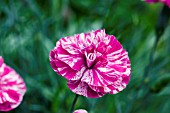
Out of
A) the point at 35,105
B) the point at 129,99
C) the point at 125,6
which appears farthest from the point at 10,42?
the point at 125,6

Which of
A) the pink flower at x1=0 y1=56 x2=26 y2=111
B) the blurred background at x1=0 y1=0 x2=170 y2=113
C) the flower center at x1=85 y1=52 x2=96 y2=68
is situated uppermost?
the flower center at x1=85 y1=52 x2=96 y2=68

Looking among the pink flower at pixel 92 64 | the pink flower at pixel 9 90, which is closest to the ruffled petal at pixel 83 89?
the pink flower at pixel 92 64

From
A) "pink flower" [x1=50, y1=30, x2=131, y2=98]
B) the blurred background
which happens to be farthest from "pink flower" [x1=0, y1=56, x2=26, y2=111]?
the blurred background

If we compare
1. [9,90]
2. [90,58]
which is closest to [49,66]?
[9,90]

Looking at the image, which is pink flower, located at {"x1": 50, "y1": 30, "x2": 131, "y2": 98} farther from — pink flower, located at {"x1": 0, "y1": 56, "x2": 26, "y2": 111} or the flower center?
pink flower, located at {"x1": 0, "y1": 56, "x2": 26, "y2": 111}

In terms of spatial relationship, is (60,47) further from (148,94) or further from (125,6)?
(125,6)

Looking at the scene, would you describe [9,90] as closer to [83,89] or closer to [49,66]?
[83,89]
